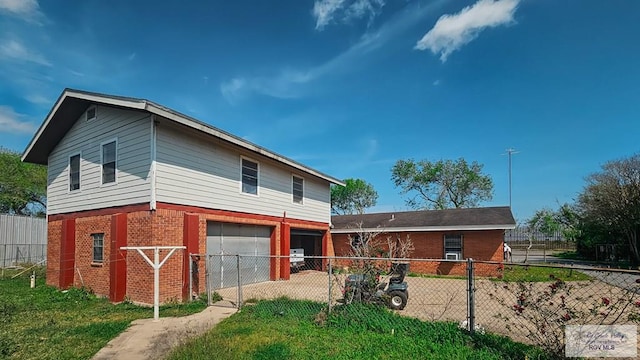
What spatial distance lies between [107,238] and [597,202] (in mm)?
29009

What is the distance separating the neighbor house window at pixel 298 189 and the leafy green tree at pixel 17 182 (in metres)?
30.0

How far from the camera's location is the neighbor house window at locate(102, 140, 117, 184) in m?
11.2

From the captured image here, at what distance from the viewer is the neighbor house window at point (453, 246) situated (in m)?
18.1

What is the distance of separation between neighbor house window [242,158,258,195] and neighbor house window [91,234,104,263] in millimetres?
4666

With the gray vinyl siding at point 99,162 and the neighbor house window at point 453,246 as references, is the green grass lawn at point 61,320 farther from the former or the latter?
the neighbor house window at point 453,246

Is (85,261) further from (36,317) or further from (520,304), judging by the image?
(520,304)

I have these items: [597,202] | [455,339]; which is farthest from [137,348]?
[597,202]

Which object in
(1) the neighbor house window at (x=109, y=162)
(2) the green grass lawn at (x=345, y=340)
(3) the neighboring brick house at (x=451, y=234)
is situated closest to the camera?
(2) the green grass lawn at (x=345, y=340)

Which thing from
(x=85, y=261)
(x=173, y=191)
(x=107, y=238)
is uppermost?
(x=173, y=191)

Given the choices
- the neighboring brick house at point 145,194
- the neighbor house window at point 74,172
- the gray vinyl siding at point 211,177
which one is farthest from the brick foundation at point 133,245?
the neighbor house window at point 74,172

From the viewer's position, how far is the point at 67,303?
10.2 meters

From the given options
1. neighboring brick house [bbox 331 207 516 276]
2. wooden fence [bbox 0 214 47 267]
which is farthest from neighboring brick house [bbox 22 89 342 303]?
wooden fence [bbox 0 214 47 267]

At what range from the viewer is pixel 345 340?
5949mm

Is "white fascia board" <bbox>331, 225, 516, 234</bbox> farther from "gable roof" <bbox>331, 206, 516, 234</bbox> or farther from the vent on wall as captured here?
the vent on wall
